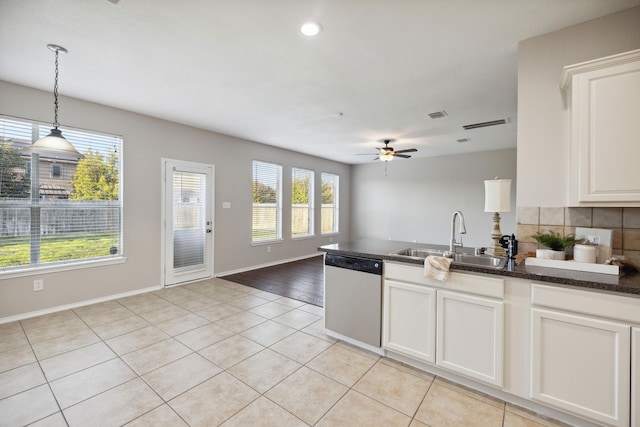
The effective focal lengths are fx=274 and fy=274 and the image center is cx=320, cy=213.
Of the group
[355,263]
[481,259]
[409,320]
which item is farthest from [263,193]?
[481,259]

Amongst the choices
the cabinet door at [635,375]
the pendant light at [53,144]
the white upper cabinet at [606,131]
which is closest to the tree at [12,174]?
the pendant light at [53,144]

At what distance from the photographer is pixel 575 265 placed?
187cm

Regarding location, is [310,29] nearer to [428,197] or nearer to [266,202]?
[266,202]

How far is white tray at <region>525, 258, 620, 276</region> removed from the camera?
1754 millimetres

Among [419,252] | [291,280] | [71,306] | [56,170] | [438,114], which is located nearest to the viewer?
[419,252]

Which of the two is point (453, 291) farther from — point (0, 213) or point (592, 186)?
point (0, 213)

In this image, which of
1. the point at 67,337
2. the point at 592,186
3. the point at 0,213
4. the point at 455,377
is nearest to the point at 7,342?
the point at 67,337

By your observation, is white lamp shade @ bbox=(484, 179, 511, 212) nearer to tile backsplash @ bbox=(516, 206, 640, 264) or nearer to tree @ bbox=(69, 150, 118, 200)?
tile backsplash @ bbox=(516, 206, 640, 264)

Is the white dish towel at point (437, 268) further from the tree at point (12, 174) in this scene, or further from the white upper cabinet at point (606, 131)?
the tree at point (12, 174)

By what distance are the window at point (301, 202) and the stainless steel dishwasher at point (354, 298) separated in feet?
13.9

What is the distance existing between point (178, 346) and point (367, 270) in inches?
77.3

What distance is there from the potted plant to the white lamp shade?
32 cm

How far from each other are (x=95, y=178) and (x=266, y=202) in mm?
3112

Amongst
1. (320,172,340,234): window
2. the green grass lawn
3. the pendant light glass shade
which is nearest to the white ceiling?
the pendant light glass shade
